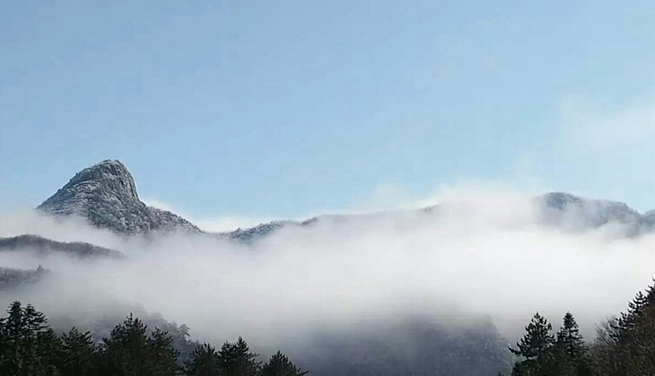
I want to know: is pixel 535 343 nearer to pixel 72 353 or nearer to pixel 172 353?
pixel 172 353

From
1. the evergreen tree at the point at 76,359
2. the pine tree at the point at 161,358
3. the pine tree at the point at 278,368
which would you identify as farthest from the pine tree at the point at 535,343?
the evergreen tree at the point at 76,359

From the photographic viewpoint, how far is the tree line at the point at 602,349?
56844mm

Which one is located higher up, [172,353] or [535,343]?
[535,343]

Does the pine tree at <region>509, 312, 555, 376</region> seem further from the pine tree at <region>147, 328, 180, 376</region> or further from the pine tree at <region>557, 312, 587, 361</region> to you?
the pine tree at <region>147, 328, 180, 376</region>

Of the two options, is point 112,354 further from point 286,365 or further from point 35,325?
point 286,365

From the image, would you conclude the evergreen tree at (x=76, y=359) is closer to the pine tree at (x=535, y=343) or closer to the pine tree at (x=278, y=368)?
the pine tree at (x=278, y=368)

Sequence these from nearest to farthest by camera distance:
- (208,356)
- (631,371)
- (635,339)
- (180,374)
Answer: (631,371) → (635,339) → (180,374) → (208,356)

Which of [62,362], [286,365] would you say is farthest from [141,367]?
[286,365]

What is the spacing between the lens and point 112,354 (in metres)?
77.2

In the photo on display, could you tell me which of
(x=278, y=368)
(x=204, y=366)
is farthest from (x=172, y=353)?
(x=278, y=368)

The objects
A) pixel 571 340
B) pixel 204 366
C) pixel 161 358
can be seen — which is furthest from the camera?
pixel 571 340

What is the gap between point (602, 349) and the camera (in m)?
80.4

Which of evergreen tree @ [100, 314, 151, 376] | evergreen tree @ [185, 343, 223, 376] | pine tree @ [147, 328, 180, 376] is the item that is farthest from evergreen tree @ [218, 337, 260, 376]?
evergreen tree @ [100, 314, 151, 376]

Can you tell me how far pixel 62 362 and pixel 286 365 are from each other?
3016cm
